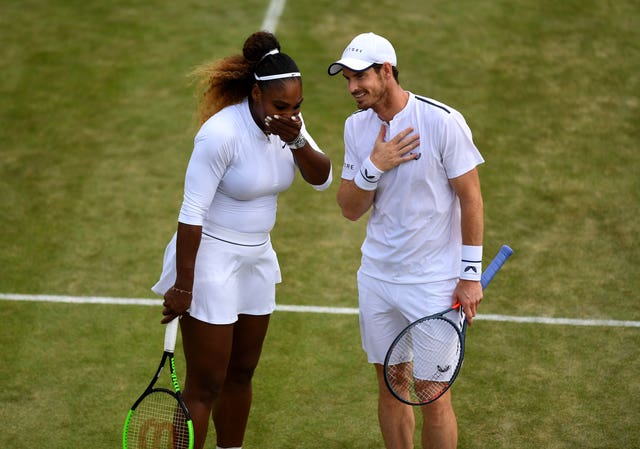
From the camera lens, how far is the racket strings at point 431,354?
18.5 feet

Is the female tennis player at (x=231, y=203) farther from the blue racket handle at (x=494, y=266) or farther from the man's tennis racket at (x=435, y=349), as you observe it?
the blue racket handle at (x=494, y=266)

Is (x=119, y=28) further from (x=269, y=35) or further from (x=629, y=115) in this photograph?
(x=269, y=35)

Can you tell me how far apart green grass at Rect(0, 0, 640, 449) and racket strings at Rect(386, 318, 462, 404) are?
3.92ft

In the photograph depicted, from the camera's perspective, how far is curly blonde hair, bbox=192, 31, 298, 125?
560cm

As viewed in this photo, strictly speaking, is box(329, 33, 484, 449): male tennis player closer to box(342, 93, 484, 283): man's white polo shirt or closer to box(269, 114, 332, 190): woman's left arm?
box(342, 93, 484, 283): man's white polo shirt

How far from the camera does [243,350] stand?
20.0ft

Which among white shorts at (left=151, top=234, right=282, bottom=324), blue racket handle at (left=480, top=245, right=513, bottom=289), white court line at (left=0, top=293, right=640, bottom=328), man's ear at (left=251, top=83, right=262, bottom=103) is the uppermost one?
man's ear at (left=251, top=83, right=262, bottom=103)

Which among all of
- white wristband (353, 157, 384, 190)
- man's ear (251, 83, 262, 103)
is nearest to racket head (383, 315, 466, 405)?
white wristband (353, 157, 384, 190)

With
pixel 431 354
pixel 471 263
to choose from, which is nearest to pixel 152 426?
pixel 431 354

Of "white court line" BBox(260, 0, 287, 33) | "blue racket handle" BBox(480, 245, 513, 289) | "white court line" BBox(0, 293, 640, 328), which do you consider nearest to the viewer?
"blue racket handle" BBox(480, 245, 513, 289)

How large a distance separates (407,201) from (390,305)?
2.01ft

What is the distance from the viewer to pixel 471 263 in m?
5.57

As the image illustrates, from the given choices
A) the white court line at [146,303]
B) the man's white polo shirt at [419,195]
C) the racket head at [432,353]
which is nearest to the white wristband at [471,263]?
the man's white polo shirt at [419,195]

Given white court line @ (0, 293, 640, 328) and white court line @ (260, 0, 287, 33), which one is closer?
white court line @ (0, 293, 640, 328)
